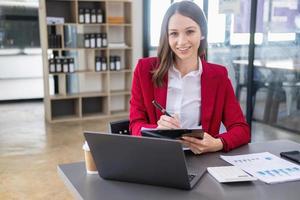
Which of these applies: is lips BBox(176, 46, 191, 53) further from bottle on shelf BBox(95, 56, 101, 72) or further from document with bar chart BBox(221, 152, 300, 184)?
bottle on shelf BBox(95, 56, 101, 72)

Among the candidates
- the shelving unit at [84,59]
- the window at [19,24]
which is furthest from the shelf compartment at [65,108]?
the window at [19,24]

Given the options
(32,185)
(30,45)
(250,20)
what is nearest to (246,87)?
(250,20)

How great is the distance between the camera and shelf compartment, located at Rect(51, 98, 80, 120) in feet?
18.1

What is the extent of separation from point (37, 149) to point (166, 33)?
281cm

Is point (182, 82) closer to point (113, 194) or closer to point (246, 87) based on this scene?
point (113, 194)

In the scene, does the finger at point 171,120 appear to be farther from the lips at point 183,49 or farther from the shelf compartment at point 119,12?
the shelf compartment at point 119,12

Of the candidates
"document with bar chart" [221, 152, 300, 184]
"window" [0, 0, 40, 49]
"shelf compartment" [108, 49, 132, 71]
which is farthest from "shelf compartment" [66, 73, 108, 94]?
"document with bar chart" [221, 152, 300, 184]

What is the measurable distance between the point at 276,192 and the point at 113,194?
19.2 inches

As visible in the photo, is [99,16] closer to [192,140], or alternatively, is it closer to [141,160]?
[192,140]

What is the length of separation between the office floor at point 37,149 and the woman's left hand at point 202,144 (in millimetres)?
1620

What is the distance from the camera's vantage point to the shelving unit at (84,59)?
17.1 ft

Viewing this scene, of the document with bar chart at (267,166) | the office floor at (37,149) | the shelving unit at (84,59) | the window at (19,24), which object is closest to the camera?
the document with bar chart at (267,166)

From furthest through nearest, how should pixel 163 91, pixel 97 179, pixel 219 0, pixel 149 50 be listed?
pixel 149 50, pixel 219 0, pixel 163 91, pixel 97 179

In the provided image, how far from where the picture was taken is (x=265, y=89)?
12.1ft
